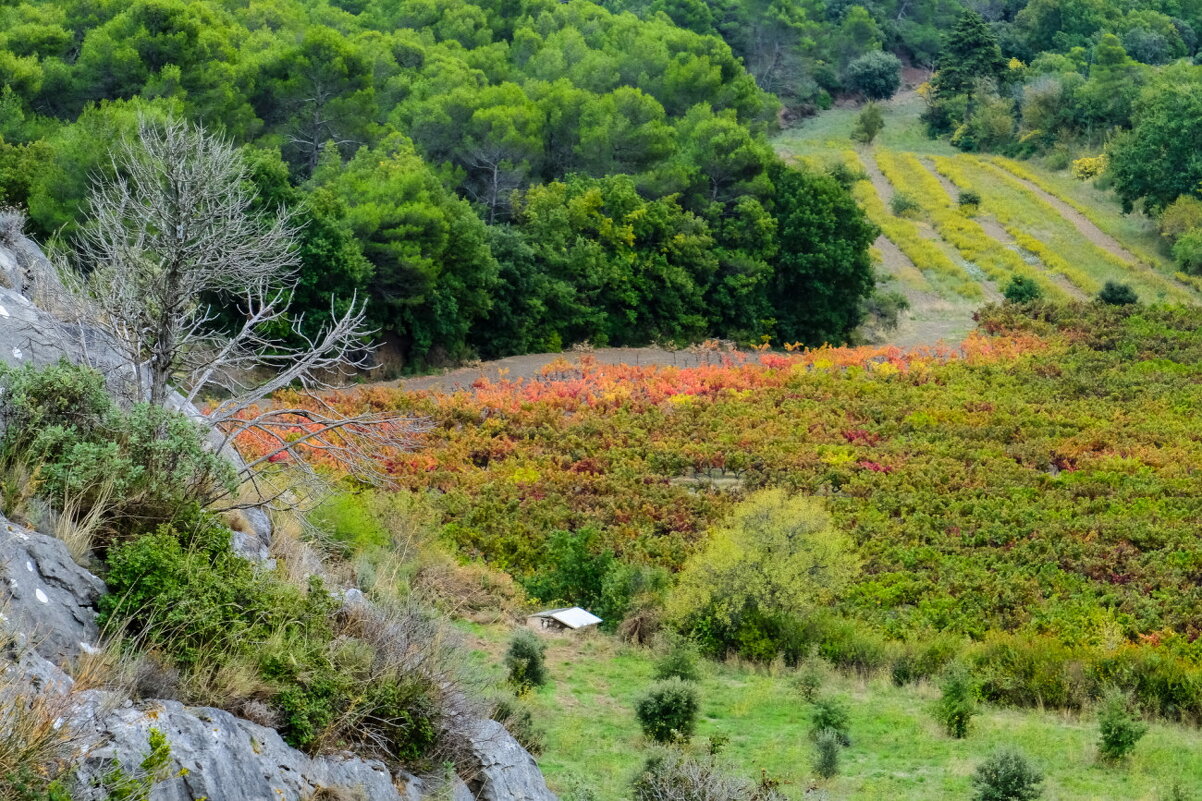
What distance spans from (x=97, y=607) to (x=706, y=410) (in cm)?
2459

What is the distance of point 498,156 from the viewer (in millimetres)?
46125

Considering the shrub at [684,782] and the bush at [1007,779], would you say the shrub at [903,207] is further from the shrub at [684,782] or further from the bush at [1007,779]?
the shrub at [684,782]

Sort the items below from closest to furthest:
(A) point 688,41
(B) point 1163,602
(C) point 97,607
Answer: (C) point 97,607 → (B) point 1163,602 → (A) point 688,41

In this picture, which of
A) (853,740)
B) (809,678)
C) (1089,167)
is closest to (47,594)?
(853,740)

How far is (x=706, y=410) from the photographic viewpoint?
32.8 m

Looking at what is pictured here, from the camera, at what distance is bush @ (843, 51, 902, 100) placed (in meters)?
86.8

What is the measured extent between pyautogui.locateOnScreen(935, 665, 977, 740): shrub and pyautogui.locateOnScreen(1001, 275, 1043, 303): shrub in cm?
3479

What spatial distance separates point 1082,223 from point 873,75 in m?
28.9

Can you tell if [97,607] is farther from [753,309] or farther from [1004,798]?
[753,309]

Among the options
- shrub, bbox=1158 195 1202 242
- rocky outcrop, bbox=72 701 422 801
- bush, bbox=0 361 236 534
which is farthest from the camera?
shrub, bbox=1158 195 1202 242

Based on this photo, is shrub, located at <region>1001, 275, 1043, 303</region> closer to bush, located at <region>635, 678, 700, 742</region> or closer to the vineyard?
the vineyard

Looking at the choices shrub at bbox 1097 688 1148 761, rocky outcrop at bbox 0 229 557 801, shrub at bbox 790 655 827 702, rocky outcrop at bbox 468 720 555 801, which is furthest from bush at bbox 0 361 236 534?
shrub at bbox 1097 688 1148 761

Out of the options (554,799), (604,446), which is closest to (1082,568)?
(604,446)

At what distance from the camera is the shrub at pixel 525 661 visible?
1492cm
